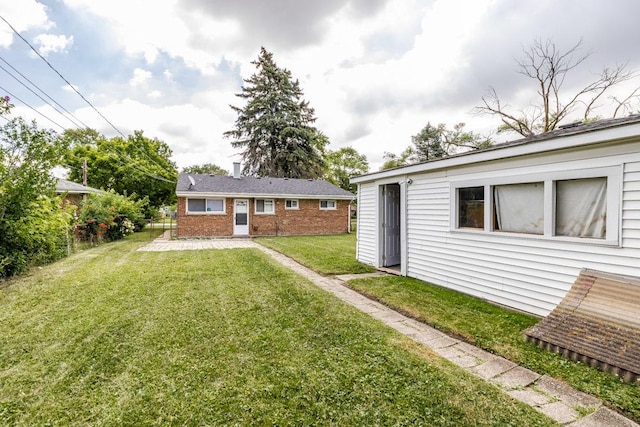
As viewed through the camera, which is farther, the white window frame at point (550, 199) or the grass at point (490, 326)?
the white window frame at point (550, 199)

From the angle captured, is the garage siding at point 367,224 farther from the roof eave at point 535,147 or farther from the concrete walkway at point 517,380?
the concrete walkway at point 517,380

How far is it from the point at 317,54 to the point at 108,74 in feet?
28.9

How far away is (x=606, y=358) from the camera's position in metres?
2.76

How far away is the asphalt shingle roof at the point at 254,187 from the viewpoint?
15.4 metres

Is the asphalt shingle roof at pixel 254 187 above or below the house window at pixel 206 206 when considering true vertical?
above

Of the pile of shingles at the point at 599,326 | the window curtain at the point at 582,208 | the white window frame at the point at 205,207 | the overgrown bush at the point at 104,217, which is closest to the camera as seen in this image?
the pile of shingles at the point at 599,326

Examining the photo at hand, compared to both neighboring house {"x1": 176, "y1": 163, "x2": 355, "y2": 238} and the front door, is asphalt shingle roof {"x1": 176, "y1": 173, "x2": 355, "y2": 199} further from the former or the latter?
the front door

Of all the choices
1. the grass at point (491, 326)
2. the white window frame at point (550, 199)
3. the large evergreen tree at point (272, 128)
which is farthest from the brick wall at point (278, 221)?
the large evergreen tree at point (272, 128)

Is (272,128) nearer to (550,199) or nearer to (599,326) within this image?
(550,199)

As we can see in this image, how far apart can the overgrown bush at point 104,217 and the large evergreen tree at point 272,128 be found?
1604 cm

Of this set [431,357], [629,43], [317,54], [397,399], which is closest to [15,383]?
[397,399]

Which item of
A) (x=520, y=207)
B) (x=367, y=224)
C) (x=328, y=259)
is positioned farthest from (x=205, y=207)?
(x=520, y=207)

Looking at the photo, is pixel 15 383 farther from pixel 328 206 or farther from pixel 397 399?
pixel 328 206

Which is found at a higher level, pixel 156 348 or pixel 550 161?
pixel 550 161
